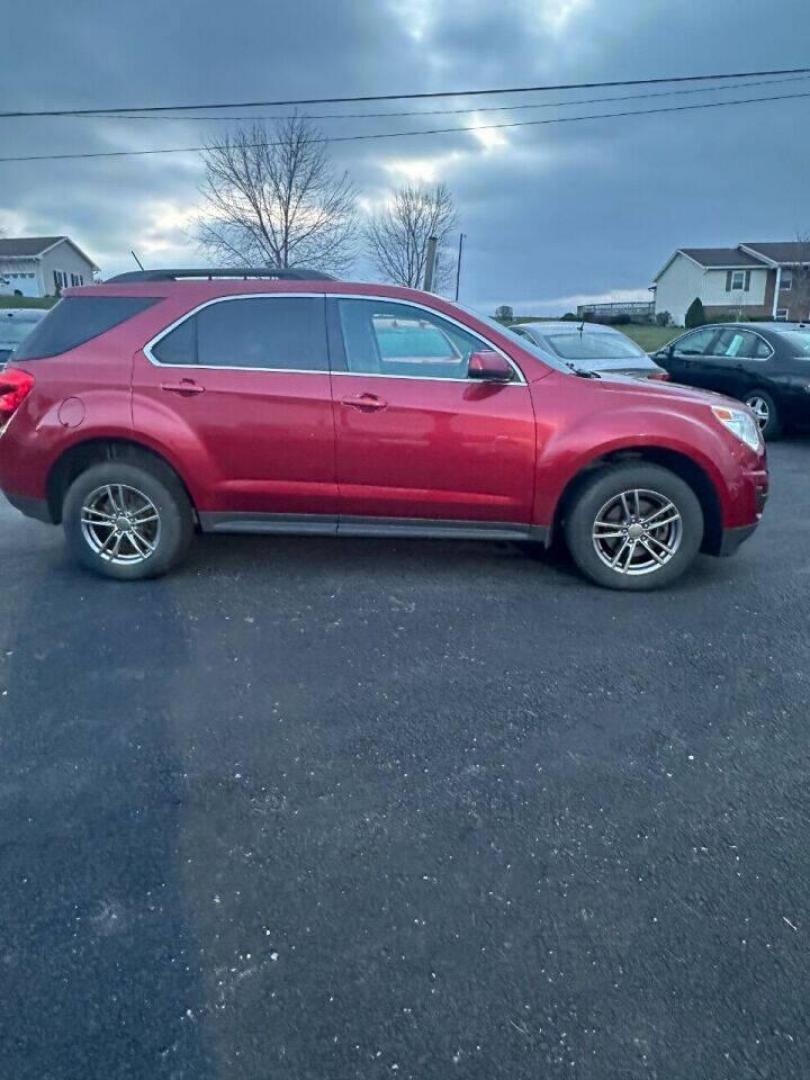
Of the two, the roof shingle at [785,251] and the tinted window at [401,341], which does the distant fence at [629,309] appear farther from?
the tinted window at [401,341]

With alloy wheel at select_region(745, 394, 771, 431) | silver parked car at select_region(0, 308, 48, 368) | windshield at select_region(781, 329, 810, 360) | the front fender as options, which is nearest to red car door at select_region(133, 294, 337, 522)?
→ the front fender

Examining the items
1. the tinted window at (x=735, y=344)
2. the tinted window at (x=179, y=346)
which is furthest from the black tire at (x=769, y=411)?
the tinted window at (x=179, y=346)

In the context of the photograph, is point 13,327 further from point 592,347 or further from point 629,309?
point 629,309

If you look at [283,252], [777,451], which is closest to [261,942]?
[777,451]

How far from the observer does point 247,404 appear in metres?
4.41

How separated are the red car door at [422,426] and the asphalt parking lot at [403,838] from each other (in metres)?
0.65

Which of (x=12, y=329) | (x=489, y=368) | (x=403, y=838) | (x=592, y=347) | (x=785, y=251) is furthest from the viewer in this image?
(x=785, y=251)

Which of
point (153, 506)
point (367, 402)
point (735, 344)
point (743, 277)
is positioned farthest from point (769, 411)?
point (743, 277)

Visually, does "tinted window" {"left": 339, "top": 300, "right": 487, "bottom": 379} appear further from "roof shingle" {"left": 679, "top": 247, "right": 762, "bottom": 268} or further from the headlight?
"roof shingle" {"left": 679, "top": 247, "right": 762, "bottom": 268}

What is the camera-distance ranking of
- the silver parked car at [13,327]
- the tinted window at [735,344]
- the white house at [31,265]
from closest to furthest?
1. the tinted window at [735,344]
2. the silver parked car at [13,327]
3. the white house at [31,265]

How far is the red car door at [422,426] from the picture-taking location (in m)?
4.37

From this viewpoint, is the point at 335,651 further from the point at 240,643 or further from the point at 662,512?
the point at 662,512

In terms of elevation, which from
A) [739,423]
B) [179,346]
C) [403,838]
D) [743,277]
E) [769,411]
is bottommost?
[403,838]

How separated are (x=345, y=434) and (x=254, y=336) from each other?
838mm
